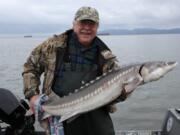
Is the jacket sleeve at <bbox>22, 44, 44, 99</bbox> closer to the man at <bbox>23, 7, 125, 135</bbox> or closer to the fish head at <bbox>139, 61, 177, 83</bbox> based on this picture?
the man at <bbox>23, 7, 125, 135</bbox>

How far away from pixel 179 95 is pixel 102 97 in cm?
1432

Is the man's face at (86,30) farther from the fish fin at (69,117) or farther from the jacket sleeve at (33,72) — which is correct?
the fish fin at (69,117)

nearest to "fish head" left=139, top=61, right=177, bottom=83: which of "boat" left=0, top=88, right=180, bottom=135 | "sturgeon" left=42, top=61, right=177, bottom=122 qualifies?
"sturgeon" left=42, top=61, right=177, bottom=122

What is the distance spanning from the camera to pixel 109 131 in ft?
19.1

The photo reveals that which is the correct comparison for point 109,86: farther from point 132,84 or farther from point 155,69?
point 155,69

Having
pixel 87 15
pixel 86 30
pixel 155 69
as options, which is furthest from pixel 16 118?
pixel 155 69

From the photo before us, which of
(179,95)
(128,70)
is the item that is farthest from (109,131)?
(179,95)

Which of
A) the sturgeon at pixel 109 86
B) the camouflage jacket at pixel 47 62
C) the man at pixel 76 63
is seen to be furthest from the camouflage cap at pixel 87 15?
the sturgeon at pixel 109 86

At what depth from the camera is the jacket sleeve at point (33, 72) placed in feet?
18.7

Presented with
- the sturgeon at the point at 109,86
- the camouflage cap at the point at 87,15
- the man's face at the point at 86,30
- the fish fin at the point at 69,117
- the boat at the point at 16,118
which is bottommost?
the boat at the point at 16,118

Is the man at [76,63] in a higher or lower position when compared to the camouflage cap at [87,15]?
lower

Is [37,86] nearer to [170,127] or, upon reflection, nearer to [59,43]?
[59,43]

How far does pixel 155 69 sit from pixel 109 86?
0.52 metres

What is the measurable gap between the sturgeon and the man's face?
0.57 meters
